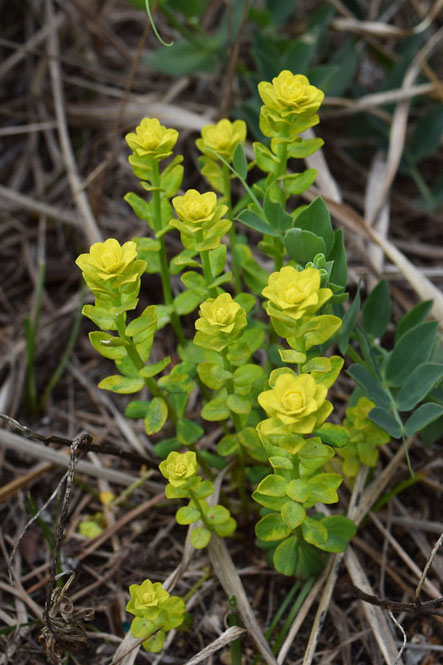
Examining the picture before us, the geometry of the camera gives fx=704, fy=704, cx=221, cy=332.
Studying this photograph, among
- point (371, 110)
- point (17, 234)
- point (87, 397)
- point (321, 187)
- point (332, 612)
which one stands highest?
point (371, 110)

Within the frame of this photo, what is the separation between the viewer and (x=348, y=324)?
5.15 feet

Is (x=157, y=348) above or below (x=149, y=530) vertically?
above

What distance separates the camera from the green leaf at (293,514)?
1383 mm

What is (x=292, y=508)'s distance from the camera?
1403mm

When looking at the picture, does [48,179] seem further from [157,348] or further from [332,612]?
[332,612]

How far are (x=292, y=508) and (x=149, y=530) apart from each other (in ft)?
2.32

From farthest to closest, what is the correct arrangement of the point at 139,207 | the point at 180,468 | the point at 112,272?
1. the point at 139,207
2. the point at 180,468
3. the point at 112,272

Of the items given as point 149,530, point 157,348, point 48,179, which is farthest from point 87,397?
point 48,179

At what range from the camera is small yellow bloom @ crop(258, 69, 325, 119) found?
141 cm

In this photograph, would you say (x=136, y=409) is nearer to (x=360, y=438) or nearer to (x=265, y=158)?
(x=360, y=438)

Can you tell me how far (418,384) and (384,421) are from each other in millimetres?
118

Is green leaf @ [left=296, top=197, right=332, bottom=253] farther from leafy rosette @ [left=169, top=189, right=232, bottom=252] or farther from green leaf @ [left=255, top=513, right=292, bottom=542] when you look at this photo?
green leaf @ [left=255, top=513, right=292, bottom=542]

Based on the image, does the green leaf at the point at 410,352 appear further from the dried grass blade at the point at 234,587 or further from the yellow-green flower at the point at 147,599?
the yellow-green flower at the point at 147,599

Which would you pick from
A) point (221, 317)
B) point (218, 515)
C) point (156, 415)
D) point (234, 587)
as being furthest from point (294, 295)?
point (234, 587)
